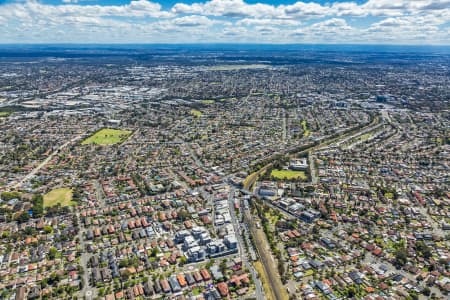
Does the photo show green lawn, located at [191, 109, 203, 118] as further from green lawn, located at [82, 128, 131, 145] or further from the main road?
the main road

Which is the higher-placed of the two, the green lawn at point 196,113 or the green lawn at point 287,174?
the green lawn at point 196,113

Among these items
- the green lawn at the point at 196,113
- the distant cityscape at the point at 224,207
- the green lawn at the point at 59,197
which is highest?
the green lawn at the point at 196,113

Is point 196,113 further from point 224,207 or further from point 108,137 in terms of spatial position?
point 224,207

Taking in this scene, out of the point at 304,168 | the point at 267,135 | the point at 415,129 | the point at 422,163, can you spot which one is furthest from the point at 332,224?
the point at 415,129

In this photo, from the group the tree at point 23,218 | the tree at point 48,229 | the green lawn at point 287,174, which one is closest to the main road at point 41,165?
the tree at point 23,218

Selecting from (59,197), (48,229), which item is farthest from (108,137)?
(48,229)

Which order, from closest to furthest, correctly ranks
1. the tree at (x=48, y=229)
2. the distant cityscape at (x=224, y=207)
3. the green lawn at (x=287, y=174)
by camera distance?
the distant cityscape at (x=224, y=207), the tree at (x=48, y=229), the green lawn at (x=287, y=174)

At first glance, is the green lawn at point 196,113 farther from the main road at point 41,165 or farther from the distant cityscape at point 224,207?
the main road at point 41,165

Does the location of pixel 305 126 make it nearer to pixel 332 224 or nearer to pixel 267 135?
pixel 267 135
